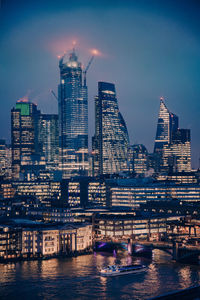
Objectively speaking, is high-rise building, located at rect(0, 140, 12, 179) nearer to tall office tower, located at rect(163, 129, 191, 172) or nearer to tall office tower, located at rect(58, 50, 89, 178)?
tall office tower, located at rect(58, 50, 89, 178)

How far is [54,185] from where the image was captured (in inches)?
2285

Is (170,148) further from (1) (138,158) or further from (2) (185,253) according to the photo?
(2) (185,253)

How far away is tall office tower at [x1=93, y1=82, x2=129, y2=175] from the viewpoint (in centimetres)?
8462

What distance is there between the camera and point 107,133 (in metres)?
85.5

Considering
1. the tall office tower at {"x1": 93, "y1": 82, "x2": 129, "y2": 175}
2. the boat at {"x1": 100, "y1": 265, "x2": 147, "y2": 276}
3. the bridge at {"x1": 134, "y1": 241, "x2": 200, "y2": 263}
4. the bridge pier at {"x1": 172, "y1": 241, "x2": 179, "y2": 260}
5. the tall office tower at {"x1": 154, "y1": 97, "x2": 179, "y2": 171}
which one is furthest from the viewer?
the tall office tower at {"x1": 154, "y1": 97, "x2": 179, "y2": 171}

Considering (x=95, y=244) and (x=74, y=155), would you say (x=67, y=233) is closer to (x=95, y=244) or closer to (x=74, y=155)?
(x=95, y=244)

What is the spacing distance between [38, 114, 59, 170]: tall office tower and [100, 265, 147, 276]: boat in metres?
73.6

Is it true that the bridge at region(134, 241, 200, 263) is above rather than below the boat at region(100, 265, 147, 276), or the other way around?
above

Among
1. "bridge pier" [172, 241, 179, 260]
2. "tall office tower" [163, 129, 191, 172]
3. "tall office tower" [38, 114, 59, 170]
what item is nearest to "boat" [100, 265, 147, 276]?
"bridge pier" [172, 241, 179, 260]

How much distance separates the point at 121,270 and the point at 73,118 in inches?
2854

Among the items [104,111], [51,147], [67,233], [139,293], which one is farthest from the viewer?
[51,147]

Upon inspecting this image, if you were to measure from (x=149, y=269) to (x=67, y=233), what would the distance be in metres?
5.59

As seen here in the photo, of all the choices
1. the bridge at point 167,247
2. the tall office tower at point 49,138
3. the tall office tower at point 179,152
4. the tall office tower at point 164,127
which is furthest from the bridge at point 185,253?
the tall office tower at point 49,138

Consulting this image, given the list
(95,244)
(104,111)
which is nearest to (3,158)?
(104,111)
